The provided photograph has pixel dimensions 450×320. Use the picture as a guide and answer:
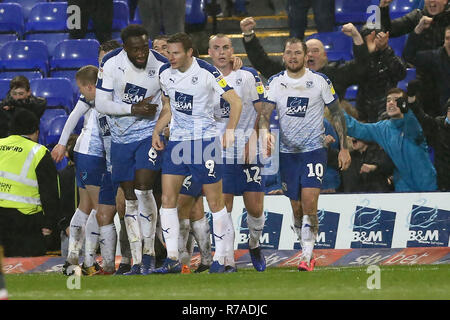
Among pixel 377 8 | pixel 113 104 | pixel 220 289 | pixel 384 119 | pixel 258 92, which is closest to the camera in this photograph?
pixel 220 289

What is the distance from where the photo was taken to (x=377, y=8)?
595 inches

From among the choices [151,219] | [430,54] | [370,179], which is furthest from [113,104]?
[430,54]

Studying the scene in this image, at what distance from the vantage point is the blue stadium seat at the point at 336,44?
51.5ft

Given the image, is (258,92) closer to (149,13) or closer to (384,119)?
(384,119)

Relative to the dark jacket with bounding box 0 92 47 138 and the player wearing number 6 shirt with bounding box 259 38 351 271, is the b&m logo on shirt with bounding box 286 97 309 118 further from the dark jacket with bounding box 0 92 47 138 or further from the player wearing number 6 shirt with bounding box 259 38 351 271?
the dark jacket with bounding box 0 92 47 138

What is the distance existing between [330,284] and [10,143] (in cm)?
470

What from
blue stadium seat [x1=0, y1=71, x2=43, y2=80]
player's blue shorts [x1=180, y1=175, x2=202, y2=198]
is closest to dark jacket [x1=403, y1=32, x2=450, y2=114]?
player's blue shorts [x1=180, y1=175, x2=202, y2=198]

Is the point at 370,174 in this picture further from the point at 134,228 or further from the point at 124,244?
the point at 134,228

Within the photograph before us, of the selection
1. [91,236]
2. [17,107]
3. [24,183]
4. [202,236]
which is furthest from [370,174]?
[17,107]

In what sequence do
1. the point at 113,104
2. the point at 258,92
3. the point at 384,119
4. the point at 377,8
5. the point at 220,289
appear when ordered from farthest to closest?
the point at 377,8 → the point at 384,119 → the point at 258,92 → the point at 113,104 → the point at 220,289

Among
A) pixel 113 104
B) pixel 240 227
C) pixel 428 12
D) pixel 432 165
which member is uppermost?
→ pixel 428 12

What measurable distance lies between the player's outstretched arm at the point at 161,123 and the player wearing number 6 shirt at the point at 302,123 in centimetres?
122

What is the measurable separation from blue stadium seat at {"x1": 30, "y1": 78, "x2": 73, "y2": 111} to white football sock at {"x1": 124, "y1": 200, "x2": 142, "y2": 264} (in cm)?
522

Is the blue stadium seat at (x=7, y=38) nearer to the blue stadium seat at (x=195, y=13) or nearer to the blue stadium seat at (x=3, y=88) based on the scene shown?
the blue stadium seat at (x=3, y=88)
